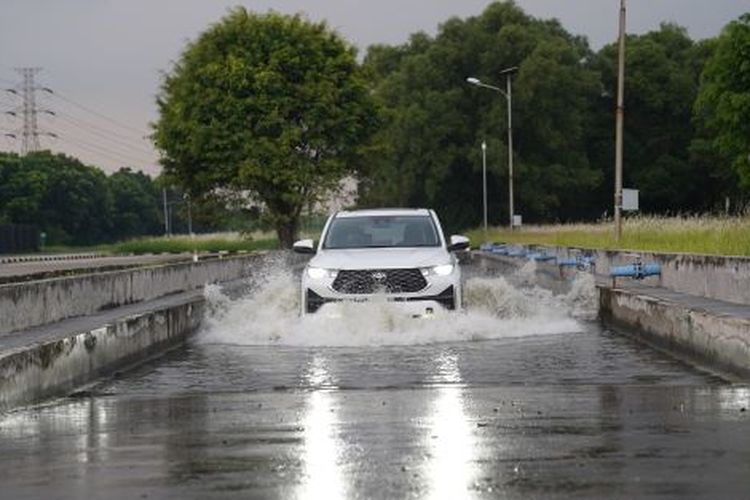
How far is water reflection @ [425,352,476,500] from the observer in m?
7.26

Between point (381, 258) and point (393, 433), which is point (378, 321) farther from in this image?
point (393, 433)

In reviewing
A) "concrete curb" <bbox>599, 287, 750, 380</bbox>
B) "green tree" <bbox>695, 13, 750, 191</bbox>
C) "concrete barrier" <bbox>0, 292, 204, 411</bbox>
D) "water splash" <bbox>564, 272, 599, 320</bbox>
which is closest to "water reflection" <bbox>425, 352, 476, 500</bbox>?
"concrete curb" <bbox>599, 287, 750, 380</bbox>

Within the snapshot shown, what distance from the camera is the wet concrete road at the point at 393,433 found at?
7.42m

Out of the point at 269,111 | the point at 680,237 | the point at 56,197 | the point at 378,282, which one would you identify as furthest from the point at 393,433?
the point at 56,197

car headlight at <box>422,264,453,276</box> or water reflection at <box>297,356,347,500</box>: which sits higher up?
car headlight at <box>422,264,453,276</box>

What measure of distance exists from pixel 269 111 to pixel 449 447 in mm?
55013

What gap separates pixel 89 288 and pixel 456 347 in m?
7.04

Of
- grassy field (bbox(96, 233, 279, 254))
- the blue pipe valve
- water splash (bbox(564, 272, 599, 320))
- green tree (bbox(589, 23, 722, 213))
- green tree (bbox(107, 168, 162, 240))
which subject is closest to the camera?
the blue pipe valve

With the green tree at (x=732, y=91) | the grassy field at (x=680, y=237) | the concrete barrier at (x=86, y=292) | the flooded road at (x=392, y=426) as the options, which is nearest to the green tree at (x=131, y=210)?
the green tree at (x=732, y=91)

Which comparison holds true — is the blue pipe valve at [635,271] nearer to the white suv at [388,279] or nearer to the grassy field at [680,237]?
the grassy field at [680,237]

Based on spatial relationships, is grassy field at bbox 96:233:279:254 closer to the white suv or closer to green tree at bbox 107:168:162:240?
green tree at bbox 107:168:162:240

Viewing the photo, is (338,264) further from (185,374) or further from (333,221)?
(185,374)

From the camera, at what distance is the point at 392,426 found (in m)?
9.70

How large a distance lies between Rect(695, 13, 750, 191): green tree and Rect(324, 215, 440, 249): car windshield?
5623 cm
